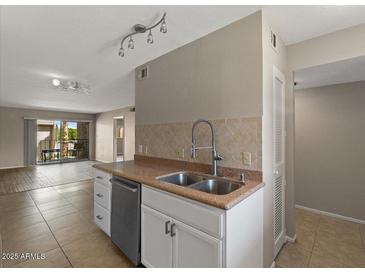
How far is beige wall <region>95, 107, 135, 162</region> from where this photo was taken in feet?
21.3

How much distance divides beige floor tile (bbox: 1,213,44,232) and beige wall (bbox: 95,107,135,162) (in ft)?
12.3

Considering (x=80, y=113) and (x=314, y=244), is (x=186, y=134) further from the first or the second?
(x=80, y=113)

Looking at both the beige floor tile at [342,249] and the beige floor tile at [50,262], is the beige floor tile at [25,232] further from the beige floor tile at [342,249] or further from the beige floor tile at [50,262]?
the beige floor tile at [342,249]

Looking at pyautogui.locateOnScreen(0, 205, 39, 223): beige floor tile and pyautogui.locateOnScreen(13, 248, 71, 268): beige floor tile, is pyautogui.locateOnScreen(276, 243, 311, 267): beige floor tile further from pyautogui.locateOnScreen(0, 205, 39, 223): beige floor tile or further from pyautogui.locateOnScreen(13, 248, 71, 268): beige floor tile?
pyautogui.locateOnScreen(0, 205, 39, 223): beige floor tile

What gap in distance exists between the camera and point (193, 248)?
1211mm

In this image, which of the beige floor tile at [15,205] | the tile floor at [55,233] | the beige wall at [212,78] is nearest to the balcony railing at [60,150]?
the tile floor at [55,233]

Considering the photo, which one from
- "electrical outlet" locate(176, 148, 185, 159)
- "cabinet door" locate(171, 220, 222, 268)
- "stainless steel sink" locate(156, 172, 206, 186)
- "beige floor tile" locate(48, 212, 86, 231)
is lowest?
"beige floor tile" locate(48, 212, 86, 231)

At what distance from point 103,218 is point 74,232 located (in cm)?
56

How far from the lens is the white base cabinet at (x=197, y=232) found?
42.6 inches

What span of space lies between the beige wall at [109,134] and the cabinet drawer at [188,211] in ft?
16.7

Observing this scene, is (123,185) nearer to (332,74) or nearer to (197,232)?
(197,232)

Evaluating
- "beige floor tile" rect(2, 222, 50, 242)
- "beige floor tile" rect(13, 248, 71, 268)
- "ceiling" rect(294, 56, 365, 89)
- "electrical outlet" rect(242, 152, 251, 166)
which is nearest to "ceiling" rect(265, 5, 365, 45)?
"ceiling" rect(294, 56, 365, 89)

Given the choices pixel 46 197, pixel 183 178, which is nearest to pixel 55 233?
pixel 46 197

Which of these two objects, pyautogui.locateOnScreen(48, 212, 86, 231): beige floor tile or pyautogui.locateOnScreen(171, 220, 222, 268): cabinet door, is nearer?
pyautogui.locateOnScreen(171, 220, 222, 268): cabinet door
